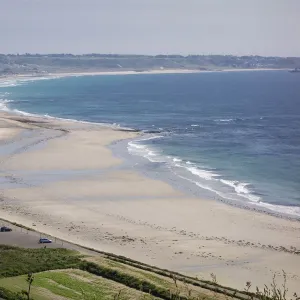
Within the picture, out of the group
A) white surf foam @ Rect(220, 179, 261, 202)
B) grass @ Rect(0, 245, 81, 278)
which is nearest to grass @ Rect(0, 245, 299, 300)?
grass @ Rect(0, 245, 81, 278)

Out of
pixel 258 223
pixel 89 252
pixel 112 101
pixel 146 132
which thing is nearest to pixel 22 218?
pixel 89 252

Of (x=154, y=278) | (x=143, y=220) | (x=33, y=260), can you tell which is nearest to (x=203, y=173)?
(x=143, y=220)

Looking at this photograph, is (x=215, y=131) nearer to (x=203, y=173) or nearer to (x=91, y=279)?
(x=203, y=173)

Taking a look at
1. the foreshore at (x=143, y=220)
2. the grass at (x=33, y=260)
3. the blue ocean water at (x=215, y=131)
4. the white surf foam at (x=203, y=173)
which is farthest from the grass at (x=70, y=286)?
the white surf foam at (x=203, y=173)

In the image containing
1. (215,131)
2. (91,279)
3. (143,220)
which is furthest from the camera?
(215,131)

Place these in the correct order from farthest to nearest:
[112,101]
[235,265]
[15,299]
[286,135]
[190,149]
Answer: [112,101] < [286,135] < [190,149] < [235,265] < [15,299]

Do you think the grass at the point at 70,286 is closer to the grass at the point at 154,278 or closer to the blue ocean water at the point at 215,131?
the grass at the point at 154,278

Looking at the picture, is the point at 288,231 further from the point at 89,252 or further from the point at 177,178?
the point at 177,178
